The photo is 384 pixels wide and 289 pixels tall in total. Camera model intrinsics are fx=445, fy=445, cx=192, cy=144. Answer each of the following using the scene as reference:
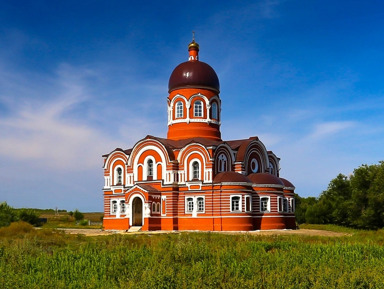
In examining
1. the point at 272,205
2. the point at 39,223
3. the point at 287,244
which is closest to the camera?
the point at 287,244

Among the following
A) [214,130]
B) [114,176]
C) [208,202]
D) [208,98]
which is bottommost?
[208,202]

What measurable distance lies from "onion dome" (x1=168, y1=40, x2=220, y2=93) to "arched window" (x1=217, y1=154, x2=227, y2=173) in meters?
6.66

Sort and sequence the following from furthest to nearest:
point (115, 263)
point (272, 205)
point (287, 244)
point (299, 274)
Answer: point (272, 205) < point (287, 244) < point (115, 263) < point (299, 274)

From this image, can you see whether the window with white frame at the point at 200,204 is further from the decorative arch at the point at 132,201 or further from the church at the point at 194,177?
the decorative arch at the point at 132,201

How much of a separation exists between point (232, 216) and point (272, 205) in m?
3.84

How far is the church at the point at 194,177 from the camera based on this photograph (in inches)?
1243

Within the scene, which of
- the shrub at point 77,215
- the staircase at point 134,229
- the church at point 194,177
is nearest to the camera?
the church at point 194,177

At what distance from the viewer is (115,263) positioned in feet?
34.4

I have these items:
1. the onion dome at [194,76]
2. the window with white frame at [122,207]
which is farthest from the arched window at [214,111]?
the window with white frame at [122,207]

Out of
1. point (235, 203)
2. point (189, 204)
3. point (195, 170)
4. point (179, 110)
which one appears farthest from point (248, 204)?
point (179, 110)

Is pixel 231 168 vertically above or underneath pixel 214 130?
underneath

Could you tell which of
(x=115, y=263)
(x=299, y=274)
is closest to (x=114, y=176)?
(x=115, y=263)

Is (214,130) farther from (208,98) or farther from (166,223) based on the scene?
(166,223)

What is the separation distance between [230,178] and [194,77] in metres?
9.96
